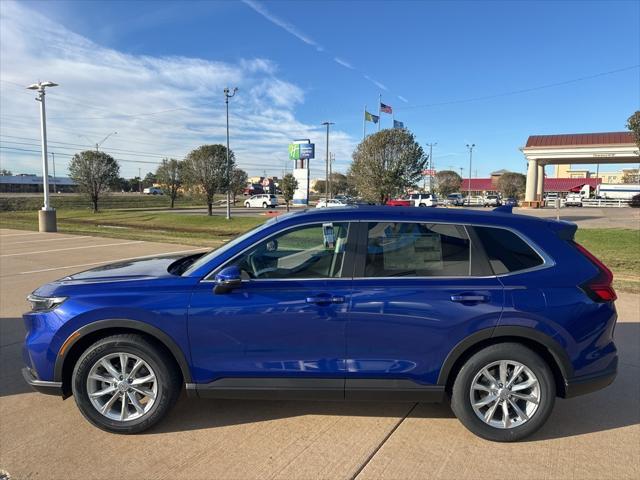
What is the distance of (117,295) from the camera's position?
10.4ft

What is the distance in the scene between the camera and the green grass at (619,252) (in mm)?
8676

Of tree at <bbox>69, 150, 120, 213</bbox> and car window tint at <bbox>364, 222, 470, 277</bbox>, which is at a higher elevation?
tree at <bbox>69, 150, 120, 213</bbox>

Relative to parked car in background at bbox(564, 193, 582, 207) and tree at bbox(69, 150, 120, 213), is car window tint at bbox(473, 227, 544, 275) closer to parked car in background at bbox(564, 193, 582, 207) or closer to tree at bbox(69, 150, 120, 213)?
tree at bbox(69, 150, 120, 213)

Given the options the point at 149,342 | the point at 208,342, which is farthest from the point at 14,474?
the point at 208,342

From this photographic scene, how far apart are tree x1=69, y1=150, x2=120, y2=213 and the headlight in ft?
112

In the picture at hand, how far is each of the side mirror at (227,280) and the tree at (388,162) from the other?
872 inches

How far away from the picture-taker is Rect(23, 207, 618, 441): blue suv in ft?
10.2

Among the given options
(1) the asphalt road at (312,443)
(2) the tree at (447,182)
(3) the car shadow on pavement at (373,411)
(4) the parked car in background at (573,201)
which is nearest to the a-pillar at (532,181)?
(4) the parked car in background at (573,201)

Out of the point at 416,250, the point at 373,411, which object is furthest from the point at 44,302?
the point at 416,250

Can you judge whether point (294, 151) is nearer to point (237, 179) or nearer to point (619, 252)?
point (237, 179)

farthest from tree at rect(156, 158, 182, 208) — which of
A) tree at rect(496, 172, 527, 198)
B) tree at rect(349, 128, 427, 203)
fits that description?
tree at rect(496, 172, 527, 198)

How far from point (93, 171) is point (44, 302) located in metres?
34.1

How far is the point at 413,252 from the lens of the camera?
329 cm

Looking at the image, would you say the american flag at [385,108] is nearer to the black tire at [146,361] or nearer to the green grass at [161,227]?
the green grass at [161,227]
